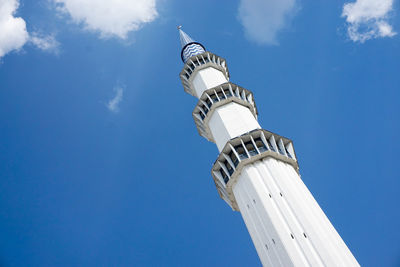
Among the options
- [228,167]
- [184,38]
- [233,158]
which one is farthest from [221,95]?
[184,38]

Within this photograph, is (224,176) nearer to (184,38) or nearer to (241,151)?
(241,151)

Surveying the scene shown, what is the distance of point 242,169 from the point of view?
32.3 metres

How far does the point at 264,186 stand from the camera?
97.9 ft

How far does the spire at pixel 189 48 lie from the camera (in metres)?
61.3

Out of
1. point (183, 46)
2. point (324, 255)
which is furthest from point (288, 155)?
point (183, 46)

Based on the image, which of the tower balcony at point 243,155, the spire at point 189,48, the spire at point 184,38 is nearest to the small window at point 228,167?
the tower balcony at point 243,155

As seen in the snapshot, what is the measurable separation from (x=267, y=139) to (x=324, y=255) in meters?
14.1

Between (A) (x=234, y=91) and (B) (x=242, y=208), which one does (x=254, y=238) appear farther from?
(A) (x=234, y=91)

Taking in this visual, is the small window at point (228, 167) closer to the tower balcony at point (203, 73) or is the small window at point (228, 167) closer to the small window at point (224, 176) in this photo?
the small window at point (224, 176)

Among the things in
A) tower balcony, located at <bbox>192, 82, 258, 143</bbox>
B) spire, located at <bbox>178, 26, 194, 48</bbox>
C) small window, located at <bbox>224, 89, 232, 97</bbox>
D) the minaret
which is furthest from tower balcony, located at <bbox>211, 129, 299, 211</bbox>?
spire, located at <bbox>178, 26, 194, 48</bbox>

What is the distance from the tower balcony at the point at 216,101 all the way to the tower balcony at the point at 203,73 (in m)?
3.98

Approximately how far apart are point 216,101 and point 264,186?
16442mm

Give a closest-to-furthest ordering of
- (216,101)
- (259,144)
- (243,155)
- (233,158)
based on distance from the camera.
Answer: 1. (243,155)
2. (233,158)
3. (259,144)
4. (216,101)

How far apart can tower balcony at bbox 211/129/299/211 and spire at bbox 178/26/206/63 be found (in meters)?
29.8
